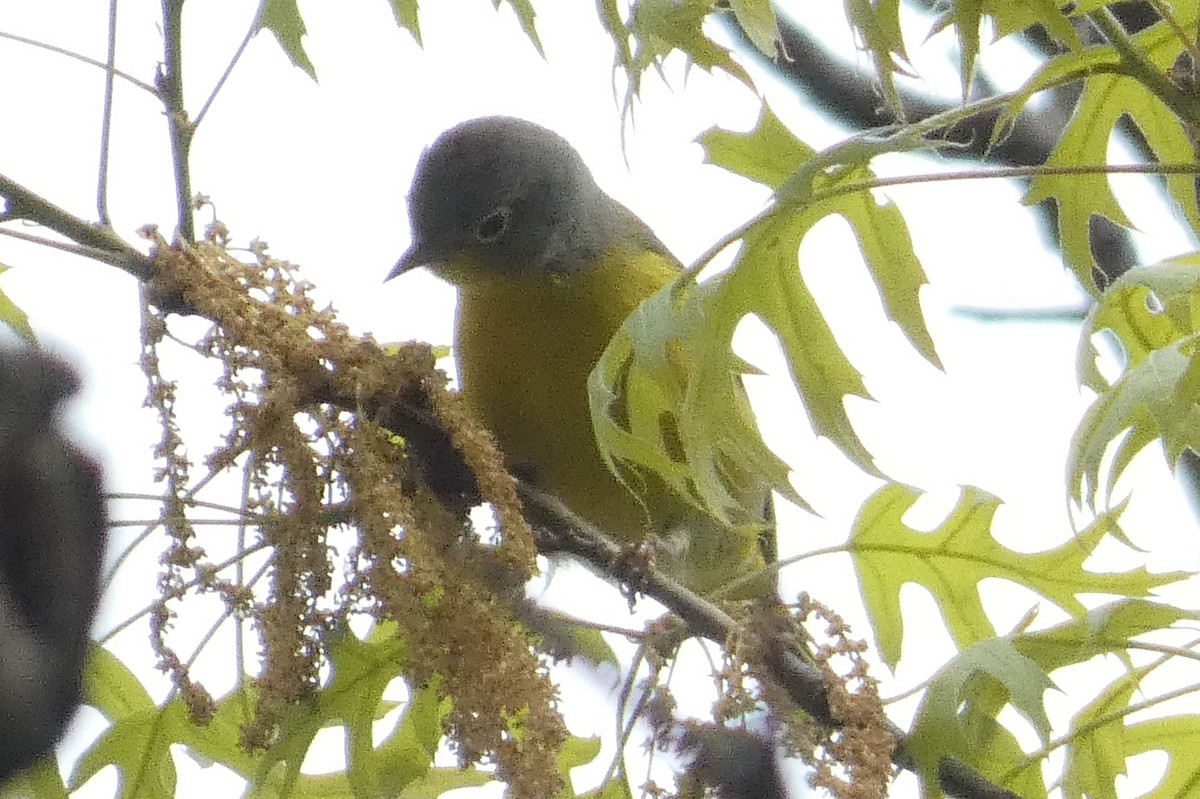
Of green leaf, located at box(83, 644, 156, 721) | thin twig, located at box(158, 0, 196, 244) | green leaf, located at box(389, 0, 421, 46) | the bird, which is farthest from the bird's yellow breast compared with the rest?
thin twig, located at box(158, 0, 196, 244)

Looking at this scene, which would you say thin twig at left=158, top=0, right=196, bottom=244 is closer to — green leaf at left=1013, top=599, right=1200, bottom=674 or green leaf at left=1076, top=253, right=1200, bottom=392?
green leaf at left=1076, top=253, right=1200, bottom=392

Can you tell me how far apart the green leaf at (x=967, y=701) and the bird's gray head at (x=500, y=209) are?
1120 millimetres

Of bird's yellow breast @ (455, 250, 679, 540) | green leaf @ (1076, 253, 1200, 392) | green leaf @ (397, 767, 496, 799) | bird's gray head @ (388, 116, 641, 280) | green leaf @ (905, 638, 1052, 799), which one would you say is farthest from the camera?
bird's gray head @ (388, 116, 641, 280)

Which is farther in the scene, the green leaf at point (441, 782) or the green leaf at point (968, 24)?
the green leaf at point (441, 782)

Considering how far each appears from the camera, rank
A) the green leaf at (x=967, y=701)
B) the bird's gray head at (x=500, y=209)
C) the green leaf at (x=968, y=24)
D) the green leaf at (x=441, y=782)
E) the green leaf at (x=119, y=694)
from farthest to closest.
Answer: the bird's gray head at (x=500, y=209) → the green leaf at (x=441, y=782) → the green leaf at (x=119, y=694) → the green leaf at (x=967, y=701) → the green leaf at (x=968, y=24)

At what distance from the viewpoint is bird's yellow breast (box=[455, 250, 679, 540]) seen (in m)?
2.30

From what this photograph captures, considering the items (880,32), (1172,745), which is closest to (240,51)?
(880,32)

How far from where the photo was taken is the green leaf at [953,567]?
1.83 meters

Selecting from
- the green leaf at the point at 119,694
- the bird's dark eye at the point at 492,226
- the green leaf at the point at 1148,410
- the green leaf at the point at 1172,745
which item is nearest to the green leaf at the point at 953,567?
the green leaf at the point at 1172,745

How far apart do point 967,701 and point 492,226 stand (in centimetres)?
133

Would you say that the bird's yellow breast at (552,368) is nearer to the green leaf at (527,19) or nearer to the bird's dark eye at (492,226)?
the bird's dark eye at (492,226)

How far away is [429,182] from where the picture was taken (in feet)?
8.65

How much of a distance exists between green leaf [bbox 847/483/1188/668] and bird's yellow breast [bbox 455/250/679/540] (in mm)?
545

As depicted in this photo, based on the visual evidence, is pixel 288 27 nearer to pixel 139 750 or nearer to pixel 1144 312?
pixel 139 750
